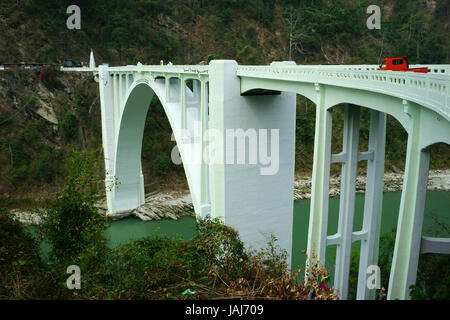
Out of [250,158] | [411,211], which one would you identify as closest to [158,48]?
[250,158]

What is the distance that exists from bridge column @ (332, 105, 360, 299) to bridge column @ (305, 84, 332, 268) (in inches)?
13.8

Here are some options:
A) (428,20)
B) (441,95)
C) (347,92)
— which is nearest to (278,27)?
(428,20)

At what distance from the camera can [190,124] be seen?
1401cm

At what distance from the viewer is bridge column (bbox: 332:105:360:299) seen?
8.11m

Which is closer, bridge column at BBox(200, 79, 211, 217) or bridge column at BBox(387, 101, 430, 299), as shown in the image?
bridge column at BBox(387, 101, 430, 299)

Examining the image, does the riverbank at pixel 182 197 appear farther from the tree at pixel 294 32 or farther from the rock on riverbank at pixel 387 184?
the tree at pixel 294 32

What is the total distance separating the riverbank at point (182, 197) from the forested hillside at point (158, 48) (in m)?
1.63

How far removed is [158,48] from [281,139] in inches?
953

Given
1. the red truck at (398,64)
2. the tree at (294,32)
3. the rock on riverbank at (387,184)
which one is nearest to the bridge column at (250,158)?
the red truck at (398,64)

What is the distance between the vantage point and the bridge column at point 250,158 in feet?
39.7

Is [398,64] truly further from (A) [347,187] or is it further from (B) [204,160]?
(B) [204,160]

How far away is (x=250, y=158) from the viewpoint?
41.5ft

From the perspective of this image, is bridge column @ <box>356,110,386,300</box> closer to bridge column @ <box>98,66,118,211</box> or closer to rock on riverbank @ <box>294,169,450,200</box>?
bridge column @ <box>98,66,118,211</box>

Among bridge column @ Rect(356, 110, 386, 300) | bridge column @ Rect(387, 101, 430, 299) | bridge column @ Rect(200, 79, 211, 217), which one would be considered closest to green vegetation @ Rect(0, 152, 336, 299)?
bridge column @ Rect(387, 101, 430, 299)
